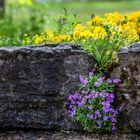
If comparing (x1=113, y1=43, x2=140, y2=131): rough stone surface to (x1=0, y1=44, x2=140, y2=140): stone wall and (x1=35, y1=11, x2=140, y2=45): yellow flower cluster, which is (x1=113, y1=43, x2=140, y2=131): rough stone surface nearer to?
(x1=0, y1=44, x2=140, y2=140): stone wall

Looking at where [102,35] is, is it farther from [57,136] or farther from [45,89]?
[57,136]

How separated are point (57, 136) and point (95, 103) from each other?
538 millimetres

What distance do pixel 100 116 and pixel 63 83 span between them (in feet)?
1.74

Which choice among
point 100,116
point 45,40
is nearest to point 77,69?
point 100,116

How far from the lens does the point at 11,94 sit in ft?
17.5

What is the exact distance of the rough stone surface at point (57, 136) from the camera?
5129 millimetres

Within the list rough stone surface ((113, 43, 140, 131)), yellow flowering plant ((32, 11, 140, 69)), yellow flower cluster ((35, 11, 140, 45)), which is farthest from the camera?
→ yellow flower cluster ((35, 11, 140, 45))

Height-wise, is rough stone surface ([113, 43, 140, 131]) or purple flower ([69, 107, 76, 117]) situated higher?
rough stone surface ([113, 43, 140, 131])

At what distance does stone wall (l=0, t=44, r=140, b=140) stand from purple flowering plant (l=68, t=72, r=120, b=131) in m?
0.09

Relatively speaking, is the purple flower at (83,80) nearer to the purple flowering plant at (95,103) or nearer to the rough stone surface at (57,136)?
the purple flowering plant at (95,103)

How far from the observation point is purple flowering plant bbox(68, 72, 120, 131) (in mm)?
5117

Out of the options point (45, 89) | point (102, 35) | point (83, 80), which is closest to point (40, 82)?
point (45, 89)

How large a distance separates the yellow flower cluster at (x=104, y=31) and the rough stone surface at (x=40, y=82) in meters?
0.47

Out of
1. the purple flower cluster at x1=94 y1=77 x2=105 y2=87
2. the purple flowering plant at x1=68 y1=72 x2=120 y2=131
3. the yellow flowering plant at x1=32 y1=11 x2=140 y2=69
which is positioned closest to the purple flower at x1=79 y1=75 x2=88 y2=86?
the purple flowering plant at x1=68 y1=72 x2=120 y2=131
